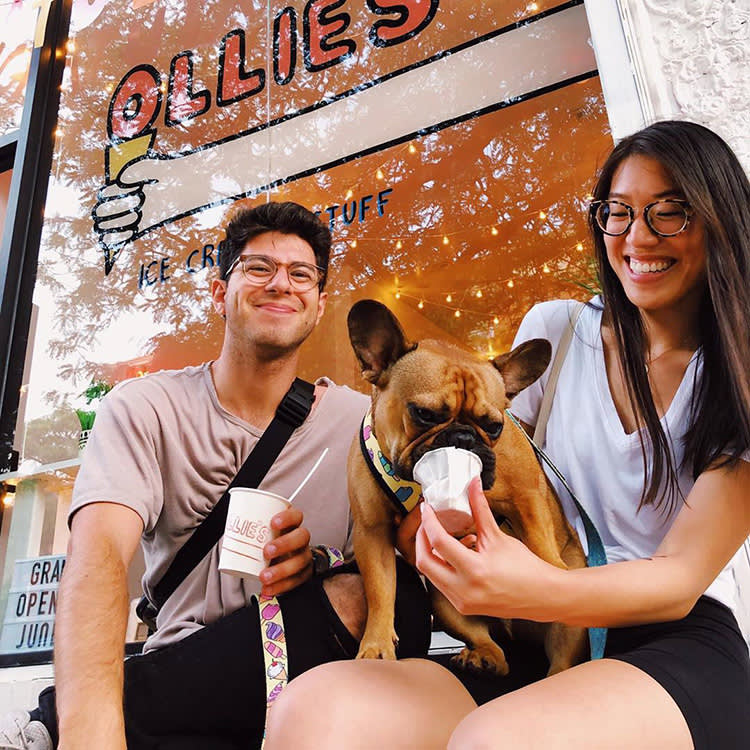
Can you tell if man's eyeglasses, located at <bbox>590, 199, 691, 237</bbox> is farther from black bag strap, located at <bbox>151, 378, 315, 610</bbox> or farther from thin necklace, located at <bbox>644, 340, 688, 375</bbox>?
black bag strap, located at <bbox>151, 378, 315, 610</bbox>

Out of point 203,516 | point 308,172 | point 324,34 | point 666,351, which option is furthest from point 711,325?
point 324,34

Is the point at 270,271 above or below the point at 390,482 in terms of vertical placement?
above

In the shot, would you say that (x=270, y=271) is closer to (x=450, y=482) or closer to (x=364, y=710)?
(x=450, y=482)

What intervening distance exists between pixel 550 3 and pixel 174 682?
2993 mm

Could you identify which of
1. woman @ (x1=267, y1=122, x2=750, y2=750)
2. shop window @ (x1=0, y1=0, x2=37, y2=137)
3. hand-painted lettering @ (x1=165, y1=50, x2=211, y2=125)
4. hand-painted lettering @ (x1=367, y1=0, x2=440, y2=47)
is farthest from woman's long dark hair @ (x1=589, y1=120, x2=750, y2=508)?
shop window @ (x1=0, y1=0, x2=37, y2=137)

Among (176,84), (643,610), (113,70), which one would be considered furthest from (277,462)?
(113,70)

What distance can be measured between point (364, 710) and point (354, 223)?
3037 mm

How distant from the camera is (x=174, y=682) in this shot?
4.17 feet

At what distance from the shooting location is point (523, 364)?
4.43ft

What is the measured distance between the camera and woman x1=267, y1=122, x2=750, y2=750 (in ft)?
2.98

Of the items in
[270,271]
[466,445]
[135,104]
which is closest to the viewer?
[466,445]

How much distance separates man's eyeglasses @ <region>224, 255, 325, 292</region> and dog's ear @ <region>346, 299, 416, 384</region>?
51cm

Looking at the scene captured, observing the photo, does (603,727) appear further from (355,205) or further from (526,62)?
(355,205)

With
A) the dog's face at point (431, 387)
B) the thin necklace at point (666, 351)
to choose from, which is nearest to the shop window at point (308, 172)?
the thin necklace at point (666, 351)
